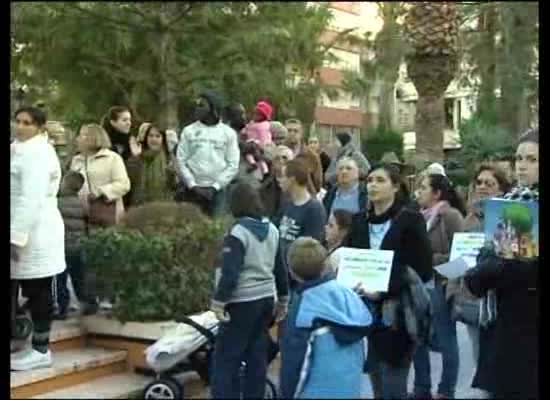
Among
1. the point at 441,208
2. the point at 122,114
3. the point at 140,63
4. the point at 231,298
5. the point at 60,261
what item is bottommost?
the point at 231,298

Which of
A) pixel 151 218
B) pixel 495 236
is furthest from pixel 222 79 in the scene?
pixel 495 236

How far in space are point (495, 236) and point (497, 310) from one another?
0.47m

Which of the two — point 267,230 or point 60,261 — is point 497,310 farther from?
point 60,261

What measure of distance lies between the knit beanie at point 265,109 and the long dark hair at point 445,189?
0.40 meters

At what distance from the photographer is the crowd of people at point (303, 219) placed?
1.87 meters

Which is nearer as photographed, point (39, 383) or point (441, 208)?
point (441, 208)

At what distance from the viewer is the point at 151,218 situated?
2.53 metres

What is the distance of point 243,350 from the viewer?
115 inches

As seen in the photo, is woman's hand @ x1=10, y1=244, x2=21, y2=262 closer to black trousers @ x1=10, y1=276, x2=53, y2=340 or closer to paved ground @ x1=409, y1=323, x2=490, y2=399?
black trousers @ x1=10, y1=276, x2=53, y2=340

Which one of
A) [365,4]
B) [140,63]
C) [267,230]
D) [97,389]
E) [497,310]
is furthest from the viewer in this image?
[140,63]

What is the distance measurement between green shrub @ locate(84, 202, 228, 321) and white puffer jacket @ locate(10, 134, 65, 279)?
0.89 ft

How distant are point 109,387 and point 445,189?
2.53 metres

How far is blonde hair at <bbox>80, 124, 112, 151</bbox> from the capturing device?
6.75 ft

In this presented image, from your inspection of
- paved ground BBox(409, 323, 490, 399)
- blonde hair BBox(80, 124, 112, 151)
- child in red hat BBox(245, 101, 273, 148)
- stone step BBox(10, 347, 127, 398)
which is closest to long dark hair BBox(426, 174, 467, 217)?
child in red hat BBox(245, 101, 273, 148)
